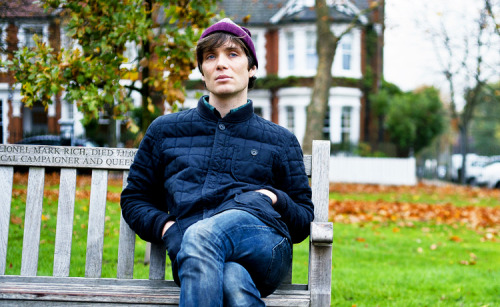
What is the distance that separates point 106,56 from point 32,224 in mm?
1965

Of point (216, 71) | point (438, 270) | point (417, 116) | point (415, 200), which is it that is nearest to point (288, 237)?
point (216, 71)

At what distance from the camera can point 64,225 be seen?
3.11 metres

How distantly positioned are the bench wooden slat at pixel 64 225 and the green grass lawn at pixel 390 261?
61.2 inches

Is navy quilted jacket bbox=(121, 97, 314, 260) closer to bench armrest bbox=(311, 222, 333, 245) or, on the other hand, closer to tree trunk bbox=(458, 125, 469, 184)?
bench armrest bbox=(311, 222, 333, 245)

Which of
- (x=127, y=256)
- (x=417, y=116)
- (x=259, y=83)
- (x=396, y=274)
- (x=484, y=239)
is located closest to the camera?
(x=127, y=256)

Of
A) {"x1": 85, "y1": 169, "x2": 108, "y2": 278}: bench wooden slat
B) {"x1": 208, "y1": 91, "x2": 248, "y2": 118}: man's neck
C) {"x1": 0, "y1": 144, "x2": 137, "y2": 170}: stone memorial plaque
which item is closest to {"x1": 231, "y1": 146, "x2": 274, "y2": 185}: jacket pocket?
{"x1": 208, "y1": 91, "x2": 248, "y2": 118}: man's neck

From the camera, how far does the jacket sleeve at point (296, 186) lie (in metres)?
2.82

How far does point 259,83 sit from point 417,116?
7.48 metres

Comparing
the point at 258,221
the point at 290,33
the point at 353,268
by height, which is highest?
the point at 290,33

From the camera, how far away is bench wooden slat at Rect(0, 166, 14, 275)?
122 inches

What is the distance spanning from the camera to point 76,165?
313 cm

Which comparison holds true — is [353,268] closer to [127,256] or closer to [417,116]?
[127,256]

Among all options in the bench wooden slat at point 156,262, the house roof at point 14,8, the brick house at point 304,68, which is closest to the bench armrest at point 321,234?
the bench wooden slat at point 156,262

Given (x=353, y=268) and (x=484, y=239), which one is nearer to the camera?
(x=353, y=268)
